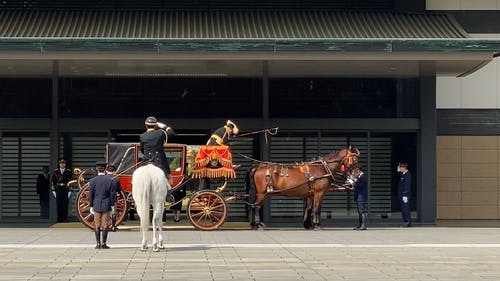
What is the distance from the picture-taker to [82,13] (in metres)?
25.2

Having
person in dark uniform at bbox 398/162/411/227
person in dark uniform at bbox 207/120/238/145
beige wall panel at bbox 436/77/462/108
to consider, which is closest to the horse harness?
person in dark uniform at bbox 207/120/238/145

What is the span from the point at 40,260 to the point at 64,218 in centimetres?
1027

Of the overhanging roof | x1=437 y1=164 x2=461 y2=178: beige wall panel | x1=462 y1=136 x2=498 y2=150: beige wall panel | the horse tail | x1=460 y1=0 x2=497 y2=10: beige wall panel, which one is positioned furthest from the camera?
x1=462 y1=136 x2=498 y2=150: beige wall panel

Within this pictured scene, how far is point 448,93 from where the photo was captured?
91.2 ft

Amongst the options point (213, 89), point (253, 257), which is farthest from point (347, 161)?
point (253, 257)

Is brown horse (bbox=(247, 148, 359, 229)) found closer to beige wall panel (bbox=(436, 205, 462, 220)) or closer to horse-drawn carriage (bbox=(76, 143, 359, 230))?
horse-drawn carriage (bbox=(76, 143, 359, 230))

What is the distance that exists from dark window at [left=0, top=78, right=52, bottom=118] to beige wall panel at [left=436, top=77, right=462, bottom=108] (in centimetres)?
1173

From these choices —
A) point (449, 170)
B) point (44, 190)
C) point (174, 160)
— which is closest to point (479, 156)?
point (449, 170)

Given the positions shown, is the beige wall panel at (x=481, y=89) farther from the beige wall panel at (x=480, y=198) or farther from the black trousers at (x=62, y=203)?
the black trousers at (x=62, y=203)

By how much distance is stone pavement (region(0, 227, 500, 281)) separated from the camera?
13.5 meters

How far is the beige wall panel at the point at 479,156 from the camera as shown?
90.7 ft

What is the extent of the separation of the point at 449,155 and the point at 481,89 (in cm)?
229

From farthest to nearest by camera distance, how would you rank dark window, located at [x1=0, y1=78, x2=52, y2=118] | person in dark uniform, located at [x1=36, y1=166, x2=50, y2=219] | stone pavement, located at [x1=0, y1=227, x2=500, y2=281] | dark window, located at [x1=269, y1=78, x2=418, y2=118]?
dark window, located at [x1=269, y1=78, x2=418, y2=118] → person in dark uniform, located at [x1=36, y1=166, x2=50, y2=219] → dark window, located at [x1=0, y1=78, x2=52, y2=118] → stone pavement, located at [x1=0, y1=227, x2=500, y2=281]

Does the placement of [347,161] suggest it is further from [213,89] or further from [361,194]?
[213,89]
